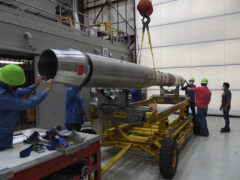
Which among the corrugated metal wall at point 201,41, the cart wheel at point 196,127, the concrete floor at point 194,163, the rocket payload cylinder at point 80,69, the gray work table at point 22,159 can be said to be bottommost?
the concrete floor at point 194,163

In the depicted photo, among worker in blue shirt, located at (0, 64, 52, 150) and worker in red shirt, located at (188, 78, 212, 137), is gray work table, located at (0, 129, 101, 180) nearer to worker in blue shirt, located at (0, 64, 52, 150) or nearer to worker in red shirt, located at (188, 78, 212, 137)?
worker in blue shirt, located at (0, 64, 52, 150)

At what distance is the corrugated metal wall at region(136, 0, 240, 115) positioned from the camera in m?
9.27

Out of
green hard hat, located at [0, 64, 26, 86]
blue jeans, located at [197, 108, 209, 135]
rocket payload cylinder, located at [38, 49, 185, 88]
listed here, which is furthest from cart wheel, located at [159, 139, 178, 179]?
blue jeans, located at [197, 108, 209, 135]

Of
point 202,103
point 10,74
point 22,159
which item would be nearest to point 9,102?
point 10,74

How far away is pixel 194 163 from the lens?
13.5 ft

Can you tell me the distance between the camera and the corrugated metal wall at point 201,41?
30.4 feet

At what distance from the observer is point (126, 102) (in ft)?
11.3

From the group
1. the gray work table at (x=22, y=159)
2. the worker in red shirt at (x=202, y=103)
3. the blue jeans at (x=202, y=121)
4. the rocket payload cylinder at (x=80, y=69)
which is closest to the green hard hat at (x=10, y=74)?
the rocket payload cylinder at (x=80, y=69)

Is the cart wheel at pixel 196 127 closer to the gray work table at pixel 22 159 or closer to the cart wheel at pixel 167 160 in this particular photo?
the cart wheel at pixel 167 160

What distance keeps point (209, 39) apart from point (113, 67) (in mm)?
8886

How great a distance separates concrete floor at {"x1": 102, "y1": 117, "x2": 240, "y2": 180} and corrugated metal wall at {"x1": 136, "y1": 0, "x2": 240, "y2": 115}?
15.4ft

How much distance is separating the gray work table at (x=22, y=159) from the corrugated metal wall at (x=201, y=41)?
9.18m

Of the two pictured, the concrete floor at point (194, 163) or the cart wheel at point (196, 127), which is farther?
the cart wheel at point (196, 127)

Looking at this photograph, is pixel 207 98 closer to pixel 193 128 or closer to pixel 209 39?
pixel 193 128
